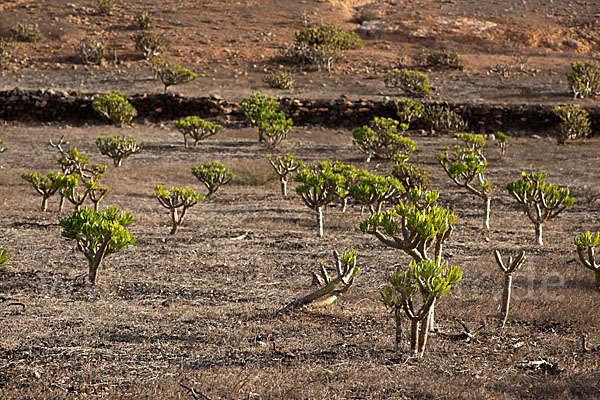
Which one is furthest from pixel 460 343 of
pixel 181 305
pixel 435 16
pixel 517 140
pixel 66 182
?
pixel 435 16

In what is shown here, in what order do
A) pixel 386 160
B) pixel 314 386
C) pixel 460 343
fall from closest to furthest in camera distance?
pixel 314 386 < pixel 460 343 < pixel 386 160

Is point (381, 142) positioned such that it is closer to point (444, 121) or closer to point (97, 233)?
point (444, 121)

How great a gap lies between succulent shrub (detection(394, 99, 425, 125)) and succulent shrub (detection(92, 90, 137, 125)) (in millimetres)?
10669

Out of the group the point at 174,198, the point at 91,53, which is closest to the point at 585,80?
the point at 174,198

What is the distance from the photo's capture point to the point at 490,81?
89.2ft

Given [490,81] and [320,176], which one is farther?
[490,81]

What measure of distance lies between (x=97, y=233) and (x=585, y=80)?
23830mm

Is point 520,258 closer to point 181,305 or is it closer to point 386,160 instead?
point 181,305

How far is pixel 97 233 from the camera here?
261 inches

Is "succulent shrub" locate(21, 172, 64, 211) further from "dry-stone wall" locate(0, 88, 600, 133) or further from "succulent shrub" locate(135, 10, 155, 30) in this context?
"succulent shrub" locate(135, 10, 155, 30)

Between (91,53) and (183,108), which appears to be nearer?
(183,108)

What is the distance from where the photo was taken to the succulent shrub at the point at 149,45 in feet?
97.9

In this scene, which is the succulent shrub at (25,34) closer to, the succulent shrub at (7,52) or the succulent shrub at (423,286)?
the succulent shrub at (7,52)

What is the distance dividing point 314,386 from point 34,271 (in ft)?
15.7
